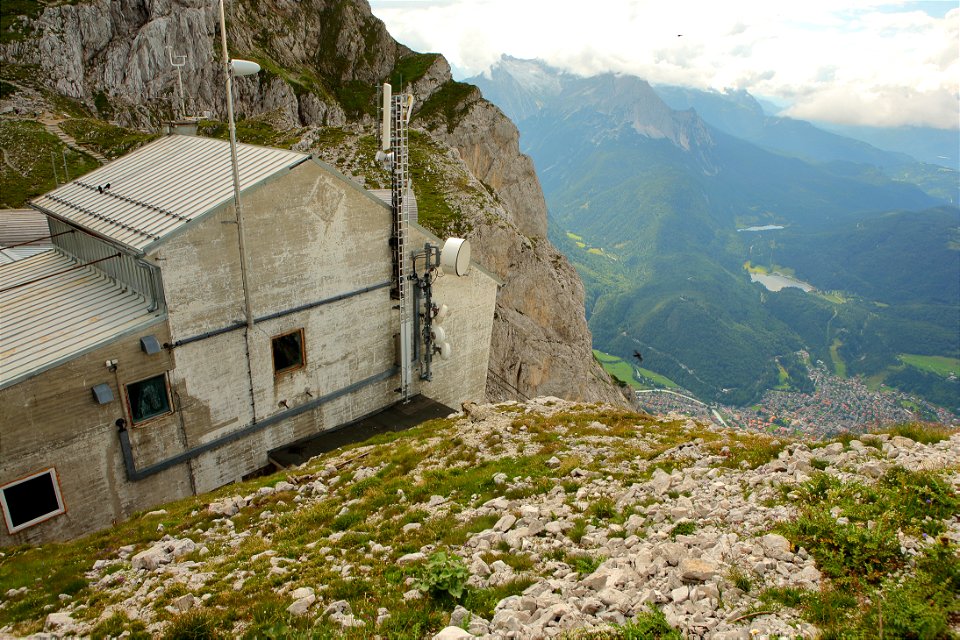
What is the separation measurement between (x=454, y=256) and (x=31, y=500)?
15.4 metres

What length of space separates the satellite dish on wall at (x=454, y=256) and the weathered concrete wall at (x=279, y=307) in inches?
95.5

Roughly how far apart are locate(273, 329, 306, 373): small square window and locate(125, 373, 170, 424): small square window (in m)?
3.68

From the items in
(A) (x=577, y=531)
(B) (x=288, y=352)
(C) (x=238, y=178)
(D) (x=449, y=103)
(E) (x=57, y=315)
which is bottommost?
(B) (x=288, y=352)

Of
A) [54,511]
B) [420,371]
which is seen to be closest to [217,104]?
[420,371]

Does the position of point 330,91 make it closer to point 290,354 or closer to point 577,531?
point 290,354

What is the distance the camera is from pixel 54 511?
1417 cm

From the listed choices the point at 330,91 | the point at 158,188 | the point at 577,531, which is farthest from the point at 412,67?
the point at 577,531

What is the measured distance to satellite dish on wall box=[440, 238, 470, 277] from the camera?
2255cm

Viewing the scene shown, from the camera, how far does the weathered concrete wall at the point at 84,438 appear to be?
521 inches

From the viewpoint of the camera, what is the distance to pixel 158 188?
18391mm

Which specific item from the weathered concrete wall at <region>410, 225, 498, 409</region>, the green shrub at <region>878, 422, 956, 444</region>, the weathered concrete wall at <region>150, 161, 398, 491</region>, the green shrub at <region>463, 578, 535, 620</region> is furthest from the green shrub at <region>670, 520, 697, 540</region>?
the weathered concrete wall at <region>410, 225, 498, 409</region>

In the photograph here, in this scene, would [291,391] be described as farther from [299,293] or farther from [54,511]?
[54,511]

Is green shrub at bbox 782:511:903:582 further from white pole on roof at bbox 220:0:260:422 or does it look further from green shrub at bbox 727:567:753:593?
white pole on roof at bbox 220:0:260:422

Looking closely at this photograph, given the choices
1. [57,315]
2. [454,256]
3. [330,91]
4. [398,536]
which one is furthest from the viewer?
[330,91]
